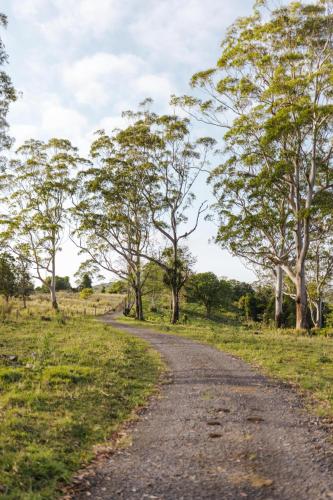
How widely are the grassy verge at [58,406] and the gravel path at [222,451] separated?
0.57 meters

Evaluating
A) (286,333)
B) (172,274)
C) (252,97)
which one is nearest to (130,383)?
(286,333)

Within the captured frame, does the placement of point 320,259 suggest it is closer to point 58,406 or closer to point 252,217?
point 252,217

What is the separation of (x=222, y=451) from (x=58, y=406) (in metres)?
3.69

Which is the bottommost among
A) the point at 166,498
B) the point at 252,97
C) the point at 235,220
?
the point at 166,498

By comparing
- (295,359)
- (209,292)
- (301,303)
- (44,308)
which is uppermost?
(209,292)

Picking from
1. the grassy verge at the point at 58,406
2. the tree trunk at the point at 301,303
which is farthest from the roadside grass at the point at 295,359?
the grassy verge at the point at 58,406

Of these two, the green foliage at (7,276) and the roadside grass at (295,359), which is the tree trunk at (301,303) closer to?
the roadside grass at (295,359)

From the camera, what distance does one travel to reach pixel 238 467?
6066 mm

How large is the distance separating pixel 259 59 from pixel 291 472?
26.2m

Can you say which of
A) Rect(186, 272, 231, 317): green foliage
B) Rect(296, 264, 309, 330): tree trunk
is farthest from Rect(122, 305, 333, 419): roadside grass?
Rect(186, 272, 231, 317): green foliage

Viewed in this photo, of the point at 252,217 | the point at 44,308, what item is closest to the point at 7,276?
the point at 44,308

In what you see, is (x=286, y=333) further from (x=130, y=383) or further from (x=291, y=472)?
(x=291, y=472)

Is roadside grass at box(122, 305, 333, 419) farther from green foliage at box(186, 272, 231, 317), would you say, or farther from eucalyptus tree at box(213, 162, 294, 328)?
green foliage at box(186, 272, 231, 317)

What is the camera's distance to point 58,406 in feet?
28.6
